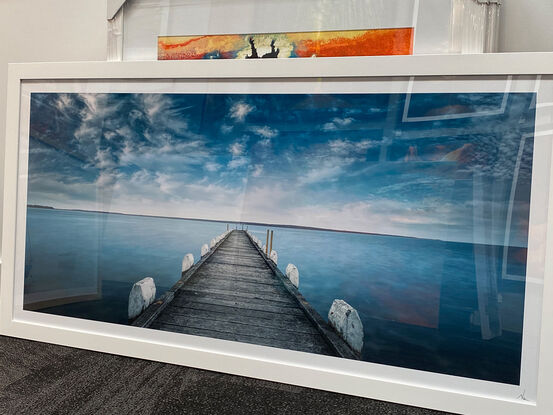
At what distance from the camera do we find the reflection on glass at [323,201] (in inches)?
36.7

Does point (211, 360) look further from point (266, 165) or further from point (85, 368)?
point (266, 165)

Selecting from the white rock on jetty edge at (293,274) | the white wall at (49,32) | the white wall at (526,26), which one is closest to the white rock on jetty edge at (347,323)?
the white rock on jetty edge at (293,274)

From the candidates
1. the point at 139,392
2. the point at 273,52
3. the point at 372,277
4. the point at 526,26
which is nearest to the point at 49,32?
the point at 273,52

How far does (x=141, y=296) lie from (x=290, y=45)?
3.20 feet

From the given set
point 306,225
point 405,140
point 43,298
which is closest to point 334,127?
point 405,140

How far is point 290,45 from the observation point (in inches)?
44.5

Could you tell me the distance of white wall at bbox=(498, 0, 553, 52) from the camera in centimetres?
105

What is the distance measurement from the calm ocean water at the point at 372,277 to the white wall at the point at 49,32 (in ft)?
2.16

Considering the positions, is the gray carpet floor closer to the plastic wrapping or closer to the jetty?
the jetty

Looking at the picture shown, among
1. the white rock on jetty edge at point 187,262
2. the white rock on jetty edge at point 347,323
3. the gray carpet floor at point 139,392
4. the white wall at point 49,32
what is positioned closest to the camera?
the gray carpet floor at point 139,392

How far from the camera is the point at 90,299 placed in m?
1.17

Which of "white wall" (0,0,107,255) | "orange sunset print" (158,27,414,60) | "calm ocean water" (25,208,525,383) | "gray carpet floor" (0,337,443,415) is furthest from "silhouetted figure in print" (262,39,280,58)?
"gray carpet floor" (0,337,443,415)

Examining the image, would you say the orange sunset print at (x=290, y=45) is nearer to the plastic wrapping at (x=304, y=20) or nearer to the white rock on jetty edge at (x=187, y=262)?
the plastic wrapping at (x=304, y=20)

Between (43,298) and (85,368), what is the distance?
340 millimetres
